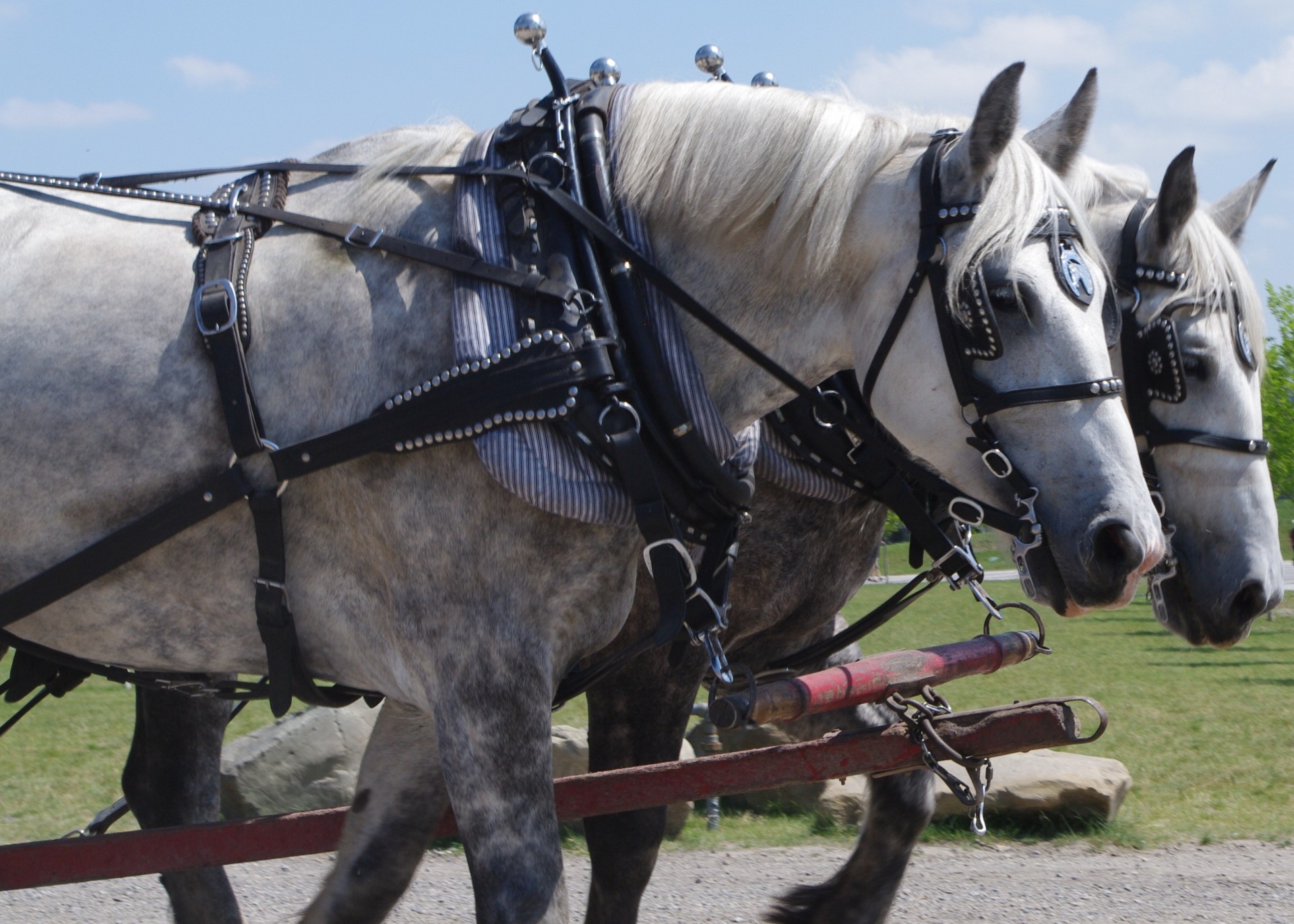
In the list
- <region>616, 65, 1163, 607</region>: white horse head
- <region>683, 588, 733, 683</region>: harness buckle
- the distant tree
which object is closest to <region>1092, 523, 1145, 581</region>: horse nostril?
<region>616, 65, 1163, 607</region>: white horse head

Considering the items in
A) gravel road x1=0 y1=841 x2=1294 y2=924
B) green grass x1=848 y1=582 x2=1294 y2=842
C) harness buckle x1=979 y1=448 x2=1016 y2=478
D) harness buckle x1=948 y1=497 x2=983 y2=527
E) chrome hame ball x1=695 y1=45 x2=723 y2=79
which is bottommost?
green grass x1=848 y1=582 x2=1294 y2=842

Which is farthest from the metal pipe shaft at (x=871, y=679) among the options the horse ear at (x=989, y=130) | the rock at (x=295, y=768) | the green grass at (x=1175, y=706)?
the rock at (x=295, y=768)

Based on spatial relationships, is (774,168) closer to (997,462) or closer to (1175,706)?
(997,462)

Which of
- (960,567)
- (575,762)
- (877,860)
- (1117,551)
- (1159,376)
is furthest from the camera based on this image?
(575,762)

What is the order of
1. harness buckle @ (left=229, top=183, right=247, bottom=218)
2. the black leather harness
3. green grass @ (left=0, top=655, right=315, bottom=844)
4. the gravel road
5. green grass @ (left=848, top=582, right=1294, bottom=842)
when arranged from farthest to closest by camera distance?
green grass @ (left=848, top=582, right=1294, bottom=842)
green grass @ (left=0, top=655, right=315, bottom=844)
the gravel road
harness buckle @ (left=229, top=183, right=247, bottom=218)
the black leather harness

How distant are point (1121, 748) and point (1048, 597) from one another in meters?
6.40

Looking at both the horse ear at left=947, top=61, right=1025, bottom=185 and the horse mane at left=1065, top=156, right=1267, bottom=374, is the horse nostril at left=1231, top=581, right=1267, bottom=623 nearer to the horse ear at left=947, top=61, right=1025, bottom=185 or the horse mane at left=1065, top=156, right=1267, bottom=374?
the horse mane at left=1065, top=156, right=1267, bottom=374

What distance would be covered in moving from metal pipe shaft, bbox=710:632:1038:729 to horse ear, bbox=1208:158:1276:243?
4.41 feet

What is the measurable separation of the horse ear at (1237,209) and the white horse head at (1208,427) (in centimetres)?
51

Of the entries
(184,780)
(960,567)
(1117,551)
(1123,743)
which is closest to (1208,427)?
(960,567)

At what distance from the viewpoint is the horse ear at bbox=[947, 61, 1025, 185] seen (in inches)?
80.7

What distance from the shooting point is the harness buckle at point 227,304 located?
2.15 metres

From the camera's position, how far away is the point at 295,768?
5.36 m

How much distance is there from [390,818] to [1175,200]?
2196 mm
